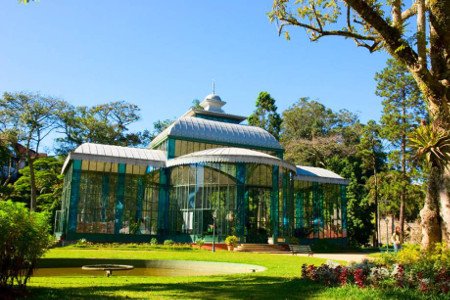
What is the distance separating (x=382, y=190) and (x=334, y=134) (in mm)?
18938

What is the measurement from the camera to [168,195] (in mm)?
28359

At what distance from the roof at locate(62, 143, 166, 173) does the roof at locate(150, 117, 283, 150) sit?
194cm

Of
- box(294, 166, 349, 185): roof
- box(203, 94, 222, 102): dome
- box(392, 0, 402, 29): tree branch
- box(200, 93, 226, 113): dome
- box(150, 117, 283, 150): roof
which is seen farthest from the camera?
box(203, 94, 222, 102): dome

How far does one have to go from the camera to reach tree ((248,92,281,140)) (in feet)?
162

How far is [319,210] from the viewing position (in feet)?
105

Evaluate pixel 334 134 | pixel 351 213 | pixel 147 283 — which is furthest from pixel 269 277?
pixel 334 134

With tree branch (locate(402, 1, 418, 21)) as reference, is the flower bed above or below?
below

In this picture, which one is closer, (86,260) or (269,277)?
(269,277)

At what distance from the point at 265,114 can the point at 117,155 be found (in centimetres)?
2560

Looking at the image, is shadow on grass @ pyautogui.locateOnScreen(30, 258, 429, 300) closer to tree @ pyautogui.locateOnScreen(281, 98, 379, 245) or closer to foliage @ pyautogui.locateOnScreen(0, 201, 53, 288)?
foliage @ pyautogui.locateOnScreen(0, 201, 53, 288)

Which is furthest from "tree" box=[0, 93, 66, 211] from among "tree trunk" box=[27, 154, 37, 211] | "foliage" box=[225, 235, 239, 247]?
"foliage" box=[225, 235, 239, 247]

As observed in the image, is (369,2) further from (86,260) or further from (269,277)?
(86,260)

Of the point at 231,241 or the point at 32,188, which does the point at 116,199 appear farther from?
the point at 32,188

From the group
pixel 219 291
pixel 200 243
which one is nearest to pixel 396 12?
pixel 219 291
